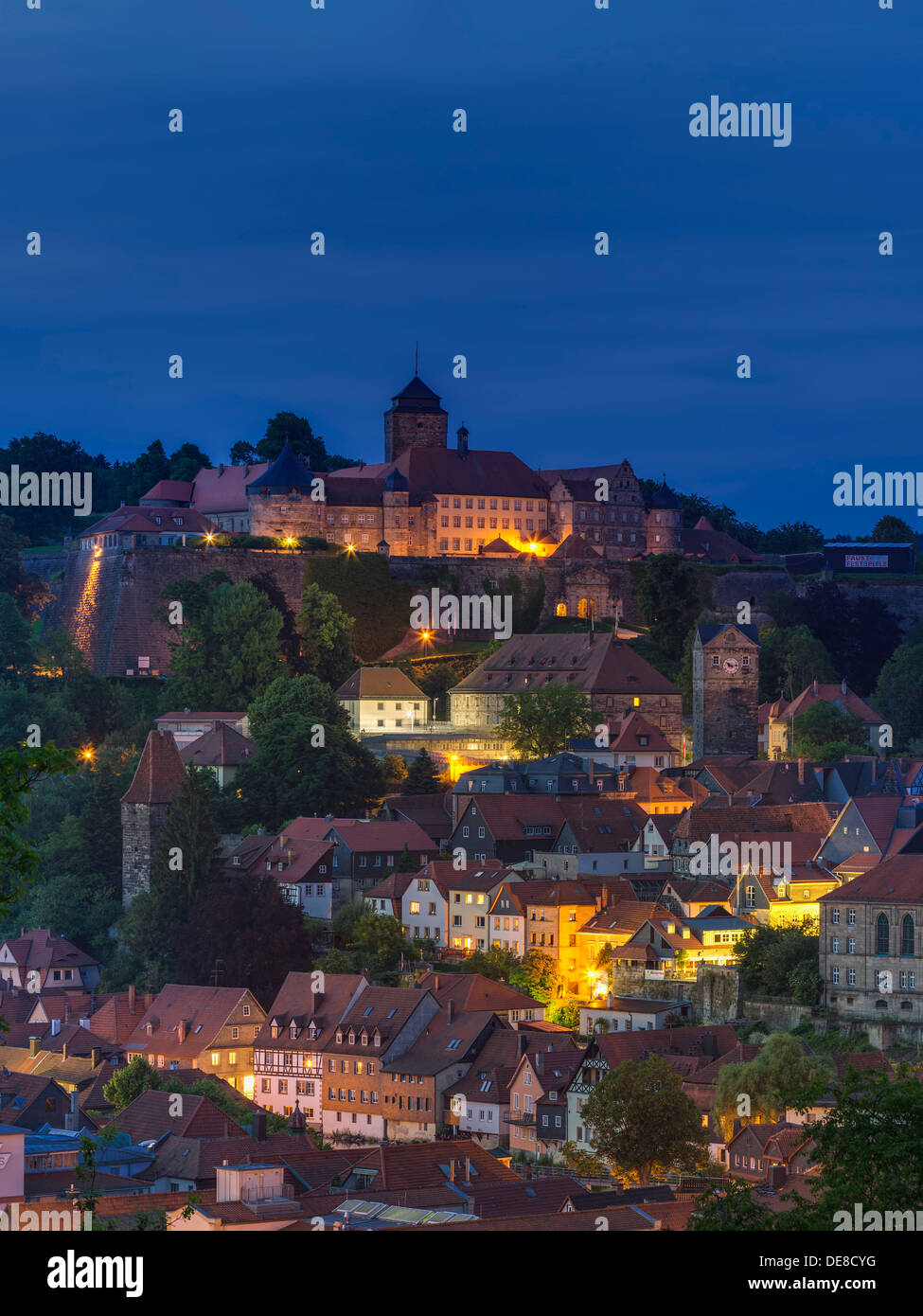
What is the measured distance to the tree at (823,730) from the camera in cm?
6606

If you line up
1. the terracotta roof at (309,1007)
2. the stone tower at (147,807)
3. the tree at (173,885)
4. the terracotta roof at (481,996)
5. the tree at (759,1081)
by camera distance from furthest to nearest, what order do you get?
the stone tower at (147,807)
the tree at (173,885)
the terracotta roof at (309,1007)
the terracotta roof at (481,996)
the tree at (759,1081)

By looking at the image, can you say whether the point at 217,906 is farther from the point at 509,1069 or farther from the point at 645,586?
the point at 645,586

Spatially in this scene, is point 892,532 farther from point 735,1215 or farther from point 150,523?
point 735,1215

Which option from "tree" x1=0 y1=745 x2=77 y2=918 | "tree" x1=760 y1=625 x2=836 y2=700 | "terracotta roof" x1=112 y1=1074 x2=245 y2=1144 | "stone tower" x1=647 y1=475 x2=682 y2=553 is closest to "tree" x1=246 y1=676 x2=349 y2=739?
"tree" x1=760 y1=625 x2=836 y2=700

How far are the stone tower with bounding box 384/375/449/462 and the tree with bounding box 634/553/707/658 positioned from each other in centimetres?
1466

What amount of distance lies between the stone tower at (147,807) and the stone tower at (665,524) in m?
32.9

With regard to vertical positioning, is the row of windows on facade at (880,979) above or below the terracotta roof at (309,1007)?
above

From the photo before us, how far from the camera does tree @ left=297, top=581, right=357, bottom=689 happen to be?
7531 centimetres

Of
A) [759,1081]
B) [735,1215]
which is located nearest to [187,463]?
[759,1081]

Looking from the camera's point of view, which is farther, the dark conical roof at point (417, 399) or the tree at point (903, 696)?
the dark conical roof at point (417, 399)

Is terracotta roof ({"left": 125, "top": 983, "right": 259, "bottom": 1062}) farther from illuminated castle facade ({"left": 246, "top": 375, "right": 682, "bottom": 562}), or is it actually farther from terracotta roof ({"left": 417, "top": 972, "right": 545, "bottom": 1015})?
illuminated castle facade ({"left": 246, "top": 375, "right": 682, "bottom": 562})

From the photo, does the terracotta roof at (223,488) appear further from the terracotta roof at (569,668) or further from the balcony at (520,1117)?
the balcony at (520,1117)

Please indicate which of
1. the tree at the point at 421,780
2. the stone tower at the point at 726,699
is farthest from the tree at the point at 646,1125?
the stone tower at the point at 726,699

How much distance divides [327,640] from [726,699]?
14440mm
